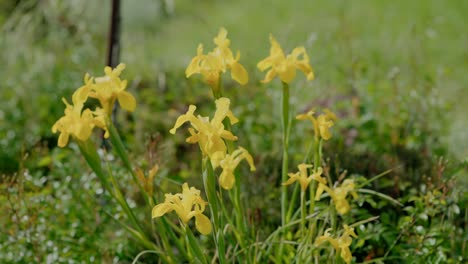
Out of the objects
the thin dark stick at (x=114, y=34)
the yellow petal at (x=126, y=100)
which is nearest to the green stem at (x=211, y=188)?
the yellow petal at (x=126, y=100)

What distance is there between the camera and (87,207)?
251 cm

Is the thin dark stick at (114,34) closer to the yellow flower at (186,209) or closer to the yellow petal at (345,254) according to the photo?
the yellow flower at (186,209)

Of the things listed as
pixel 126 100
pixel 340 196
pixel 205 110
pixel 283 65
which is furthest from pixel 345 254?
pixel 205 110

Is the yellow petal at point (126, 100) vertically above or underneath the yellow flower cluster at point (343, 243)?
above

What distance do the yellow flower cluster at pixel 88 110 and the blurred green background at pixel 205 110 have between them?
45 cm

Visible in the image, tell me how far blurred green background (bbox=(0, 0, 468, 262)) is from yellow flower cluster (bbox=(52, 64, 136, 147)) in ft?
1.46

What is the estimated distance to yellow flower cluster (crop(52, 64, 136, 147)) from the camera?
155 cm

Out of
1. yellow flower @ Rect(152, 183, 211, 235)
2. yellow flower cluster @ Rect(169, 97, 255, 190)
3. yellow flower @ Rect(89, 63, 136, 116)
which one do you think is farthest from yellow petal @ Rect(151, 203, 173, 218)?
yellow flower @ Rect(89, 63, 136, 116)

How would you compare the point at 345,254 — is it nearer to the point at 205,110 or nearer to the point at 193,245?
the point at 193,245

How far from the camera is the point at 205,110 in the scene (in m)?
4.27

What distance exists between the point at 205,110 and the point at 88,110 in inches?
105

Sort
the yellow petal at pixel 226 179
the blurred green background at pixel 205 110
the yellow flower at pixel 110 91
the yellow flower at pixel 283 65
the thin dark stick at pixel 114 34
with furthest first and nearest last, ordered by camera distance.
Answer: the thin dark stick at pixel 114 34 < the blurred green background at pixel 205 110 < the yellow flower at pixel 283 65 < the yellow flower at pixel 110 91 < the yellow petal at pixel 226 179

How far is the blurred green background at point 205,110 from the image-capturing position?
7.92 feet

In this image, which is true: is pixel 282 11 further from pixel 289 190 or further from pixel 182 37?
pixel 289 190
